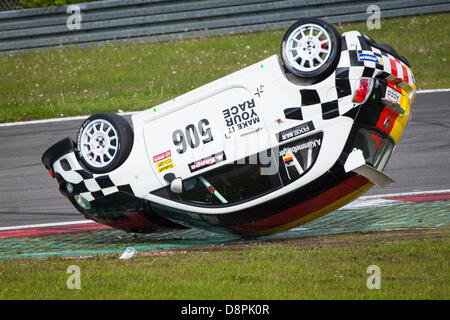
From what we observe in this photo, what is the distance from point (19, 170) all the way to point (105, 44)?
6.92 m

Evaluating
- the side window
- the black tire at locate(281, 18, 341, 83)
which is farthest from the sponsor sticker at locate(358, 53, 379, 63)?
the side window

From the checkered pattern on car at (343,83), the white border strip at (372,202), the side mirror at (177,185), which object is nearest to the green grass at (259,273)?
the side mirror at (177,185)

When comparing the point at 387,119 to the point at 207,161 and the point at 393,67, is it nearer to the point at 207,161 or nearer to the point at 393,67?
the point at 393,67

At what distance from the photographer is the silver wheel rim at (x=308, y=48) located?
6453 millimetres

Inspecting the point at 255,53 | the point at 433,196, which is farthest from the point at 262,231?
the point at 255,53

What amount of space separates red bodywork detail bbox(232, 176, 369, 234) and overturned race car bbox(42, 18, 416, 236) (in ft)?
0.04

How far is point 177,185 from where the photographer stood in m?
6.91

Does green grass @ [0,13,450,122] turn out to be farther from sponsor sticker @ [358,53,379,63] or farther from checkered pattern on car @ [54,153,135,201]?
sponsor sticker @ [358,53,379,63]

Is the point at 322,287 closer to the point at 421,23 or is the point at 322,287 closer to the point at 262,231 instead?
the point at 262,231

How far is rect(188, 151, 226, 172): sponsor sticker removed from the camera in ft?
22.0

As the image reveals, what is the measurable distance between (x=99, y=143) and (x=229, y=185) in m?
1.51

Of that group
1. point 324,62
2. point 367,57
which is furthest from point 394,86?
point 324,62

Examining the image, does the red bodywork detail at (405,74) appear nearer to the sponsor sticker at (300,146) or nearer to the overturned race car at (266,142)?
the overturned race car at (266,142)

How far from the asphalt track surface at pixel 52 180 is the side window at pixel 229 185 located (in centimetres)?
304
